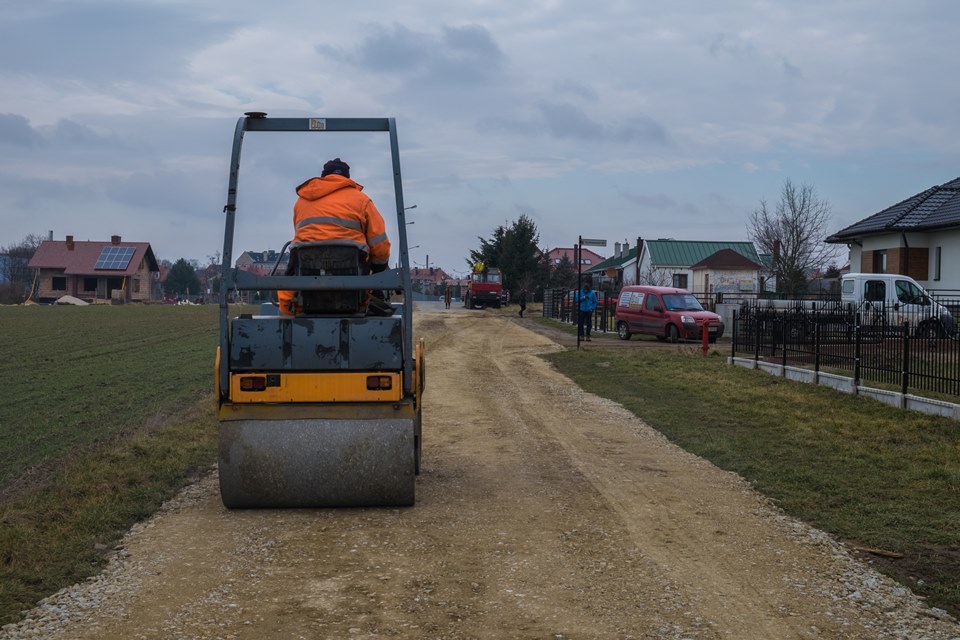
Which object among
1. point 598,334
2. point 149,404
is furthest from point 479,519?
point 598,334

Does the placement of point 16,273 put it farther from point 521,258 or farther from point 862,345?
point 862,345

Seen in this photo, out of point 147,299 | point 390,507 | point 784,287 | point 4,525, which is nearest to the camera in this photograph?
point 4,525

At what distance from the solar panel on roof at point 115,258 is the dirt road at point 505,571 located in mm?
89538

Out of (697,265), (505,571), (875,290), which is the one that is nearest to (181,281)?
(697,265)

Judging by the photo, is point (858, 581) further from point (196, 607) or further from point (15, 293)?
point (15, 293)

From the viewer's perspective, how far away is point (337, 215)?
7.47 metres

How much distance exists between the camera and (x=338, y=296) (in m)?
7.77

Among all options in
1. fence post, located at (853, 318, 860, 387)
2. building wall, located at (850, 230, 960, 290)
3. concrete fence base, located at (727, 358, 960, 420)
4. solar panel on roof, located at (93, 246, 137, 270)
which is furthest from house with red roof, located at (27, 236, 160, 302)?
fence post, located at (853, 318, 860, 387)

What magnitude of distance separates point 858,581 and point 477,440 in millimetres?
5974

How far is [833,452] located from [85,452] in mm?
8160

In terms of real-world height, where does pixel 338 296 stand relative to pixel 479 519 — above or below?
above

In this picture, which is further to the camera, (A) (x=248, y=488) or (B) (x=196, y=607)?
(A) (x=248, y=488)

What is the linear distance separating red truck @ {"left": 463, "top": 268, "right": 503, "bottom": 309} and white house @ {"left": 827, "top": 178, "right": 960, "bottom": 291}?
29.7 m

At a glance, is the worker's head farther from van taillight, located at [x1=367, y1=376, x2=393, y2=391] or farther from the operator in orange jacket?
van taillight, located at [x1=367, y1=376, x2=393, y2=391]
